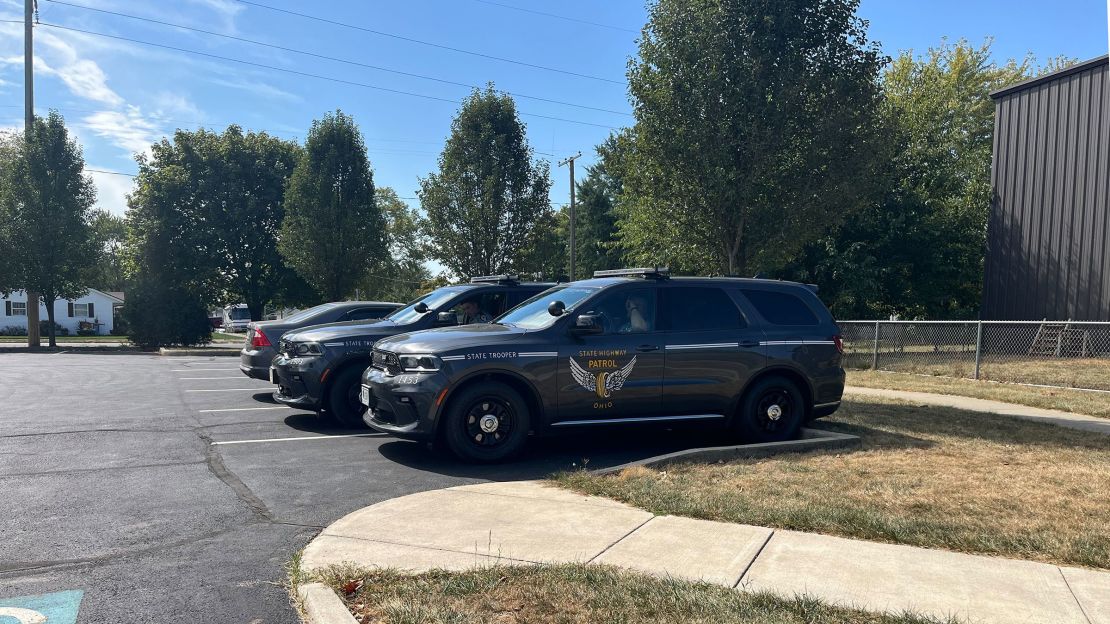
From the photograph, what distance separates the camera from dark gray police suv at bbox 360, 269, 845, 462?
683 centimetres

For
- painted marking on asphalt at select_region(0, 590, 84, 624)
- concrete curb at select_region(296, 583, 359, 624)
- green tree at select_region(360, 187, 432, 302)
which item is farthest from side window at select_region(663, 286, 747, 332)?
green tree at select_region(360, 187, 432, 302)

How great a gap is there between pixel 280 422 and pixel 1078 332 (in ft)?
55.9

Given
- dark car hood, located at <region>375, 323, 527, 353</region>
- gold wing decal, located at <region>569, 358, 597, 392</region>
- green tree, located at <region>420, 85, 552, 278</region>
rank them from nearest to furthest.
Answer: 1. dark car hood, located at <region>375, 323, 527, 353</region>
2. gold wing decal, located at <region>569, 358, 597, 392</region>
3. green tree, located at <region>420, 85, 552, 278</region>

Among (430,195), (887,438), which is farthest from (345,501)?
(430,195)

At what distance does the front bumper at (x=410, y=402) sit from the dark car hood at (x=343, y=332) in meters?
2.04

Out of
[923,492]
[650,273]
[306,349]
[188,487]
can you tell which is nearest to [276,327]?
[306,349]

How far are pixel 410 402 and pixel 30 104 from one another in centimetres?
3242

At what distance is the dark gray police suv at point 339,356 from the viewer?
28.8 feet

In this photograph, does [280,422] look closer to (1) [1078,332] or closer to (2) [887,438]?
(2) [887,438]

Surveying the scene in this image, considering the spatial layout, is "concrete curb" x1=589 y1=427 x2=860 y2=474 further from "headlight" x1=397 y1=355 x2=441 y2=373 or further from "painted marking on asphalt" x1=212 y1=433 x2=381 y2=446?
"painted marking on asphalt" x1=212 y1=433 x2=381 y2=446

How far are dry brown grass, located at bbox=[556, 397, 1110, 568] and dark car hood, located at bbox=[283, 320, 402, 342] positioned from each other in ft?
12.7

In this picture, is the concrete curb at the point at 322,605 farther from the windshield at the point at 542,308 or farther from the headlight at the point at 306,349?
the headlight at the point at 306,349

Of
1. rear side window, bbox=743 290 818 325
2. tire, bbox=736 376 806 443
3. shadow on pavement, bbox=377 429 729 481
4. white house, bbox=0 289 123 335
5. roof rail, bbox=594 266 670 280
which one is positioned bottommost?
white house, bbox=0 289 123 335

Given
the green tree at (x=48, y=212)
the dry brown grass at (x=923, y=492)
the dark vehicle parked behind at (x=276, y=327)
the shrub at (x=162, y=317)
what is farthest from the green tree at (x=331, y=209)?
the dry brown grass at (x=923, y=492)
